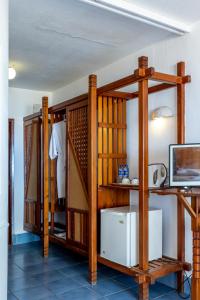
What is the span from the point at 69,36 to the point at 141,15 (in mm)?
847

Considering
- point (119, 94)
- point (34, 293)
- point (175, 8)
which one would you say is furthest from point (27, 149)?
point (175, 8)

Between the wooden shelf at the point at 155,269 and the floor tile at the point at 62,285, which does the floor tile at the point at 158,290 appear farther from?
the floor tile at the point at 62,285

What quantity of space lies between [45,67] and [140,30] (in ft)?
5.14

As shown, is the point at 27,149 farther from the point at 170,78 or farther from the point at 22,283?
the point at 170,78

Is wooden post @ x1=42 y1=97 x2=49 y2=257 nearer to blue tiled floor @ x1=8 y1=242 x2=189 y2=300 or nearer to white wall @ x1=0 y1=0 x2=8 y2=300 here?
blue tiled floor @ x1=8 y1=242 x2=189 y2=300

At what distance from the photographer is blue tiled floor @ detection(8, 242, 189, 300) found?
9.64ft

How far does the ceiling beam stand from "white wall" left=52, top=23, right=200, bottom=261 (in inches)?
6.4

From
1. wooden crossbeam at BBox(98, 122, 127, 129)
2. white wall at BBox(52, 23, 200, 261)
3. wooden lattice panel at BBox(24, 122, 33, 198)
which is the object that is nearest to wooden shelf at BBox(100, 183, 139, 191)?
white wall at BBox(52, 23, 200, 261)

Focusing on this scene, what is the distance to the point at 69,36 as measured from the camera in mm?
3082

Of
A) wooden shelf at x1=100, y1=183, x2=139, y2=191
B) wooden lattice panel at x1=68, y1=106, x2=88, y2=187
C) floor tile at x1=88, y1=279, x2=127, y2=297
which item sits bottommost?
floor tile at x1=88, y1=279, x2=127, y2=297

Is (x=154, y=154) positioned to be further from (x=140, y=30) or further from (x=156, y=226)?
(x=140, y=30)

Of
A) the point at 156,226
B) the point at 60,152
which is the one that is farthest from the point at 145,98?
the point at 60,152

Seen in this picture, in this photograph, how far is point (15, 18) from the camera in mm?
2666

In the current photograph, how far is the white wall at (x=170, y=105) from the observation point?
9.37ft
